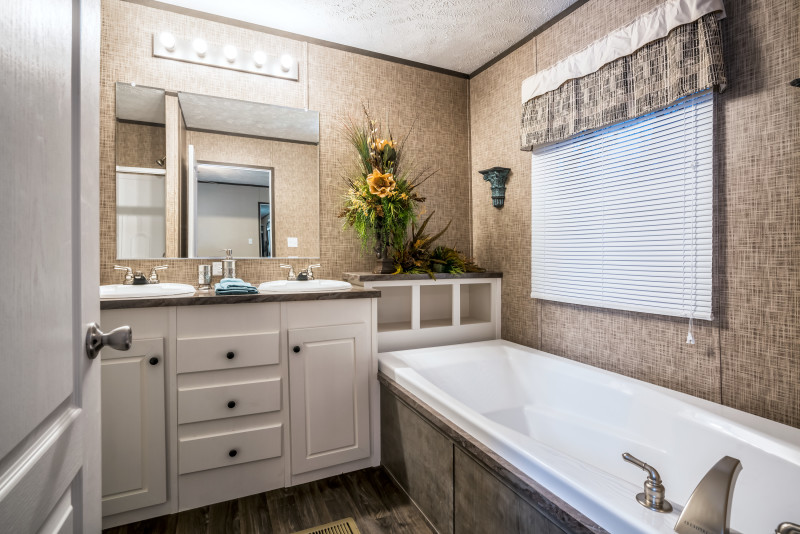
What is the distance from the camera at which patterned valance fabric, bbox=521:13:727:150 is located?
63.2 inches

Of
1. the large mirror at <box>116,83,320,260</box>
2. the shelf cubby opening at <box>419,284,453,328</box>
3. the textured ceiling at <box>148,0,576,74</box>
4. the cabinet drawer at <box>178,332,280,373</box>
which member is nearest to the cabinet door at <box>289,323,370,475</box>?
the cabinet drawer at <box>178,332,280,373</box>

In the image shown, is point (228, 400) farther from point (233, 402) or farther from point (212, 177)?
point (212, 177)

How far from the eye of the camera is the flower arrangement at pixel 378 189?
2520 mm

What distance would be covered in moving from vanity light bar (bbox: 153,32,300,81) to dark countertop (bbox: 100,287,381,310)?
1.40m

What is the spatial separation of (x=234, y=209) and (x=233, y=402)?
1.12 meters

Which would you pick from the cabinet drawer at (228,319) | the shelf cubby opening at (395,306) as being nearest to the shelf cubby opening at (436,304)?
the shelf cubby opening at (395,306)

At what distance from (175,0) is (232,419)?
7.47 feet

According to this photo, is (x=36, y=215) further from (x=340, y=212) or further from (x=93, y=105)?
(x=340, y=212)

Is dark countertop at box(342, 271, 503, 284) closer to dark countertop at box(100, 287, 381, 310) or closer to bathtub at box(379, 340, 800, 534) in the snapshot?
dark countertop at box(100, 287, 381, 310)

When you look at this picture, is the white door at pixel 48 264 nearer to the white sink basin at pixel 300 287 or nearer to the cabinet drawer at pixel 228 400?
the cabinet drawer at pixel 228 400

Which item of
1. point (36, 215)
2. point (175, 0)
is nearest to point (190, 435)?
point (36, 215)

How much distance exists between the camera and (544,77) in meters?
2.40

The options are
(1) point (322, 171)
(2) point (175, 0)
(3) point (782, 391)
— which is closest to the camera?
(3) point (782, 391)

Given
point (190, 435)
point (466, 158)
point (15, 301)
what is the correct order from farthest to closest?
point (466, 158), point (190, 435), point (15, 301)
